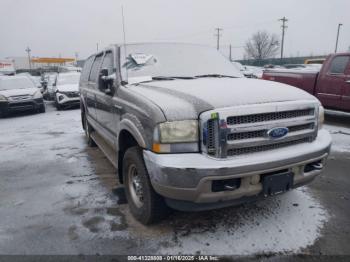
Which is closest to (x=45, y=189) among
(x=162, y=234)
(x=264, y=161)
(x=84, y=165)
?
(x=84, y=165)

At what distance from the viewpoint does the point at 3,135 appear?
816 cm

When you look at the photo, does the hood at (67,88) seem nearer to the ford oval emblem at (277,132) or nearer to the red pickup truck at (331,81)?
the red pickup truck at (331,81)

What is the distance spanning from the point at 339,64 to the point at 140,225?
7232mm

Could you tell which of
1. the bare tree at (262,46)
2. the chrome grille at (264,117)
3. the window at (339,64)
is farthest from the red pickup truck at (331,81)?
the bare tree at (262,46)

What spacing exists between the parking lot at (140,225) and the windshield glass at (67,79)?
9.02 m

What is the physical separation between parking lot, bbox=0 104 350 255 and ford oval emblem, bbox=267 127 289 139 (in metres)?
0.98

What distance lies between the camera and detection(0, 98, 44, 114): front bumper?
1104cm

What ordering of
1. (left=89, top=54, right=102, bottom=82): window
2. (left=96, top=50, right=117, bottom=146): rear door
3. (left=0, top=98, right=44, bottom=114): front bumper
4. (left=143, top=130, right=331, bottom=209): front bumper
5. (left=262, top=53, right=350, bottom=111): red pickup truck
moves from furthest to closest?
(left=0, top=98, right=44, bottom=114): front bumper, (left=262, top=53, right=350, bottom=111): red pickup truck, (left=89, top=54, right=102, bottom=82): window, (left=96, top=50, right=117, bottom=146): rear door, (left=143, top=130, right=331, bottom=209): front bumper

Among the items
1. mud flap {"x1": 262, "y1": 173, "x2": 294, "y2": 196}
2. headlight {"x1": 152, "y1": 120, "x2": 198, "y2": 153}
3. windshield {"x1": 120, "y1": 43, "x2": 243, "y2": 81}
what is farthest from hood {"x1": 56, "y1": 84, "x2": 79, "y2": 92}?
mud flap {"x1": 262, "y1": 173, "x2": 294, "y2": 196}

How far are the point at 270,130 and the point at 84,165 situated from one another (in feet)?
11.7

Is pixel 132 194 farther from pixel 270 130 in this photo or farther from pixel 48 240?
pixel 270 130

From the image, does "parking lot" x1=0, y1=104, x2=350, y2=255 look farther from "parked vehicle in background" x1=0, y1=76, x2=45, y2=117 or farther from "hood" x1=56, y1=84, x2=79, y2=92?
"hood" x1=56, y1=84, x2=79, y2=92

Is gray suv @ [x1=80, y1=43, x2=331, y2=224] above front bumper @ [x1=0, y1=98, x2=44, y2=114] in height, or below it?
above

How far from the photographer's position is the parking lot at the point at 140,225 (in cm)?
280
